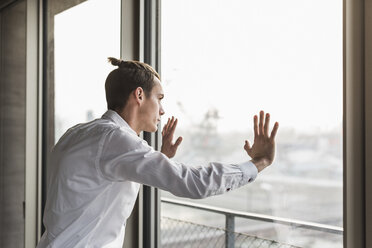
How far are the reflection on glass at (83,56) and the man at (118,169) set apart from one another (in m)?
0.63

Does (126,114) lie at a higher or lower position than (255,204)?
higher

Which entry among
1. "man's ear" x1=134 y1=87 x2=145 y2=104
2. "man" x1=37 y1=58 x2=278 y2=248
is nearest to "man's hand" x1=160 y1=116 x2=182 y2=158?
"man" x1=37 y1=58 x2=278 y2=248

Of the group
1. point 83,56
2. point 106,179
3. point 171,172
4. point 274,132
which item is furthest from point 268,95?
point 83,56

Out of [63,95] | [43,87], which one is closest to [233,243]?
[63,95]

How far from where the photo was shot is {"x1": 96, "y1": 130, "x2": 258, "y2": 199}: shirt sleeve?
1113 millimetres

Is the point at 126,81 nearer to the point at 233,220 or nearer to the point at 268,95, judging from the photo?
the point at 268,95

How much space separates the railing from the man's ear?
0.55 metres

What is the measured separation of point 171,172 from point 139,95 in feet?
1.28

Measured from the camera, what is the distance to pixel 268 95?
1400 mm

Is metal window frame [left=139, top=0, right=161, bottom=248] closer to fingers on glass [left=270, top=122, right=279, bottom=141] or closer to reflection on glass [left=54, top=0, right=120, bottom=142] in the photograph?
reflection on glass [left=54, top=0, right=120, bottom=142]

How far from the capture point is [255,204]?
57.1 inches

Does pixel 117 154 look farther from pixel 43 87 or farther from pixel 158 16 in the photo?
pixel 43 87

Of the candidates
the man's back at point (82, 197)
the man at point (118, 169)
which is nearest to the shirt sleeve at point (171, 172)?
the man at point (118, 169)

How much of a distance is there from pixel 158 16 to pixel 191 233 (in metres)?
1.01
